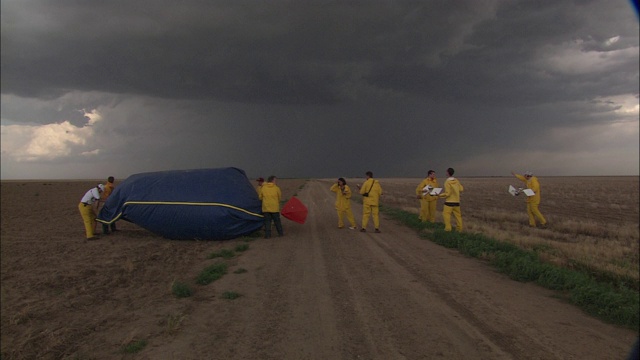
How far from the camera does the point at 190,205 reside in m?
12.2

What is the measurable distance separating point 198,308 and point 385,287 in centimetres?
323

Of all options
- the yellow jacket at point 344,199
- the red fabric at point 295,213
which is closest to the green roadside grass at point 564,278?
the yellow jacket at point 344,199

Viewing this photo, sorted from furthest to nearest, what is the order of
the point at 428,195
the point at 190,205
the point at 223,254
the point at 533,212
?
the point at 533,212, the point at 428,195, the point at 190,205, the point at 223,254

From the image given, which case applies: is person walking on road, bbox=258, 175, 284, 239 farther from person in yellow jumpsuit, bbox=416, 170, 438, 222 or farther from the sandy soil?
person in yellow jumpsuit, bbox=416, 170, 438, 222

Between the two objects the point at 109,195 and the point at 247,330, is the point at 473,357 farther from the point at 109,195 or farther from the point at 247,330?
the point at 109,195

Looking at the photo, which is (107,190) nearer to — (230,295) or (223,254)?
(223,254)

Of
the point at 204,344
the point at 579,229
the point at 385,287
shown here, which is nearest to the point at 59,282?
the point at 204,344

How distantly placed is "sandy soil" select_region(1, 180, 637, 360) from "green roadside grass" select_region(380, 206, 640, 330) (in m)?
0.33

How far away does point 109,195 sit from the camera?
1425 cm

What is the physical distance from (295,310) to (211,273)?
294cm

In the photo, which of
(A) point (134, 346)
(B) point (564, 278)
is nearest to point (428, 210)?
(B) point (564, 278)

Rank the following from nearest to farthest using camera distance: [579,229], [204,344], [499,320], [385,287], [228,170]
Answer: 1. [204,344]
2. [499,320]
3. [385,287]
4. [228,170]
5. [579,229]

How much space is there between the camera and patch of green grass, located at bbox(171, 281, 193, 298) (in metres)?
6.98

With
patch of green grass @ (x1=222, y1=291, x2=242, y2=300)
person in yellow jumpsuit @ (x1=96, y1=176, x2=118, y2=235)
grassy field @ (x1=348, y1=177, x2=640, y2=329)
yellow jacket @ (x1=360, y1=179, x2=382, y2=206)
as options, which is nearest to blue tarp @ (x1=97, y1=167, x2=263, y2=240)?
person in yellow jumpsuit @ (x1=96, y1=176, x2=118, y2=235)
